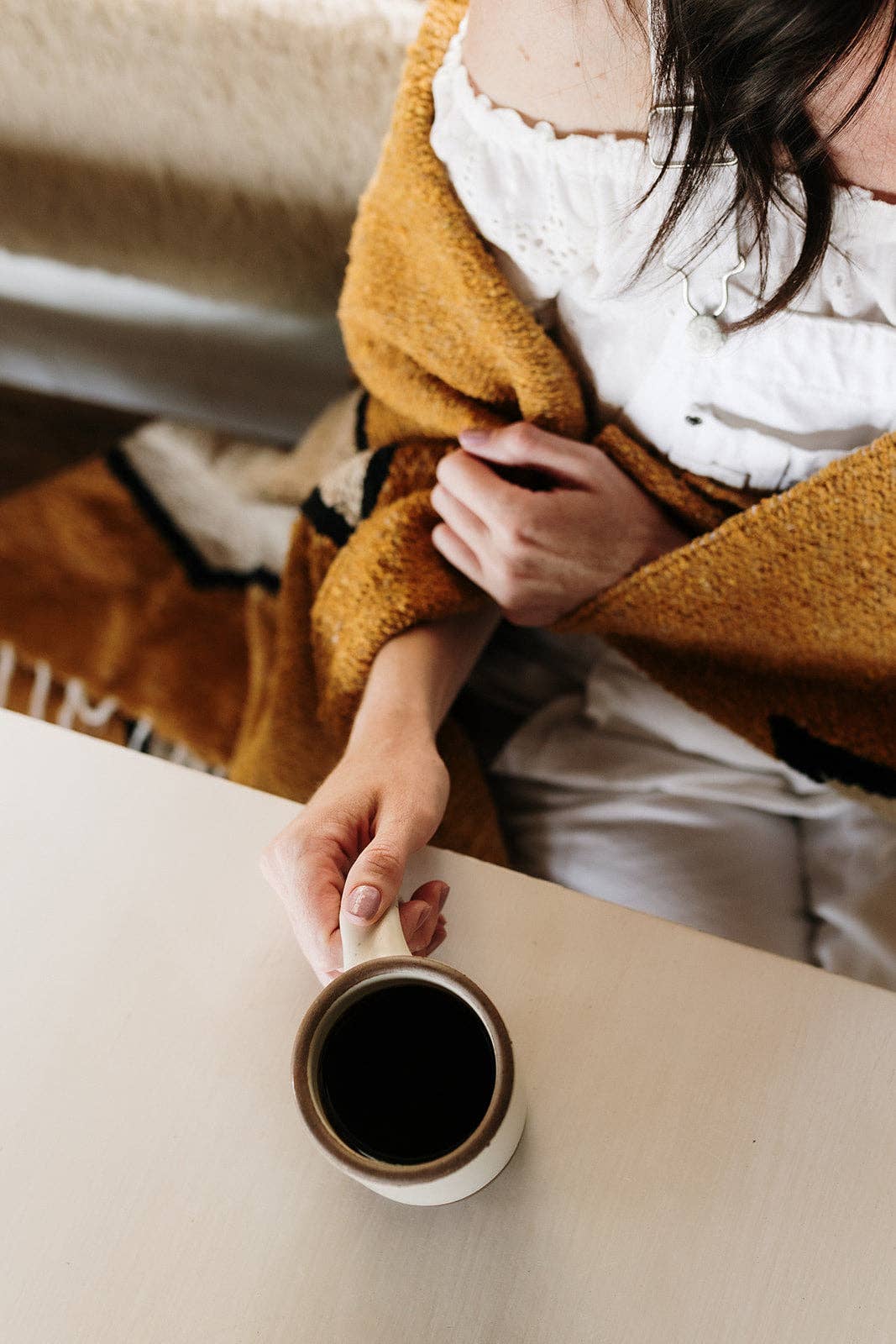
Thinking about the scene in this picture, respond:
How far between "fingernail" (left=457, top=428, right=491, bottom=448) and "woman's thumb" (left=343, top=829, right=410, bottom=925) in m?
0.27

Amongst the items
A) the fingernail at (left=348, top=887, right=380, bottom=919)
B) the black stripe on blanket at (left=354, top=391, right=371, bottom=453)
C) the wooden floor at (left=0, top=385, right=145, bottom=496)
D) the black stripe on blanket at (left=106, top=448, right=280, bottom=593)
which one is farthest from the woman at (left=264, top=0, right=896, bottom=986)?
the wooden floor at (left=0, top=385, right=145, bottom=496)

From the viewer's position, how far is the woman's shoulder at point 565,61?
1.55 feet

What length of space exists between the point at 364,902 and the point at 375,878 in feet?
0.06

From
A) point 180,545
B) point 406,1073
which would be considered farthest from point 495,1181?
point 180,545

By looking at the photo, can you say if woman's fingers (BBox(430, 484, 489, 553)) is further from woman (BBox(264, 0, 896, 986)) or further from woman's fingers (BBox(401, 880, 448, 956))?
woman's fingers (BBox(401, 880, 448, 956))

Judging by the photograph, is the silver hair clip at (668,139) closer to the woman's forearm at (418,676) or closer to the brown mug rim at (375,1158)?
the woman's forearm at (418,676)

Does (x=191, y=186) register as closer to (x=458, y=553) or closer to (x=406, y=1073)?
(x=458, y=553)

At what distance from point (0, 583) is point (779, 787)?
72 cm

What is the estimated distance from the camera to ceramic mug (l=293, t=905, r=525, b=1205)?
320 millimetres

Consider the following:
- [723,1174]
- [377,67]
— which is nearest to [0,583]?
[377,67]

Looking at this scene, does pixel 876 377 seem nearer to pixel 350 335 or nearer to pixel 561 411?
pixel 561 411

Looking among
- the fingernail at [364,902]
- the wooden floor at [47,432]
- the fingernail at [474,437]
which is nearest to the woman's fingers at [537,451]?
the fingernail at [474,437]

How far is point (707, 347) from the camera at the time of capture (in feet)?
1.79

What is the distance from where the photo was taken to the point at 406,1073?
0.35 m
